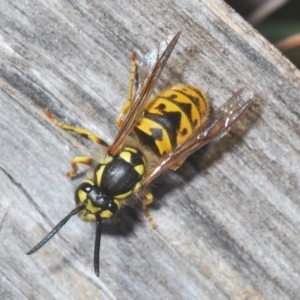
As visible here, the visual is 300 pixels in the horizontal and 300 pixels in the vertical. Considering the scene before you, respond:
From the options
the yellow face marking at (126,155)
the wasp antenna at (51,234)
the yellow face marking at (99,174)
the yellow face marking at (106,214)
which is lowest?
the wasp antenna at (51,234)

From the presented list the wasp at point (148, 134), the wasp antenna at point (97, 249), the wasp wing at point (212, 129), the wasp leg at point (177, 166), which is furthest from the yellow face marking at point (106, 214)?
the wasp leg at point (177, 166)

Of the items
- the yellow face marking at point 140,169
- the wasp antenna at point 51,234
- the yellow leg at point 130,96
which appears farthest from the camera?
the yellow face marking at point 140,169

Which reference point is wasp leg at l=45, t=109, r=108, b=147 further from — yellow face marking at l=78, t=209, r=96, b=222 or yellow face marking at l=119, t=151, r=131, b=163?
yellow face marking at l=78, t=209, r=96, b=222

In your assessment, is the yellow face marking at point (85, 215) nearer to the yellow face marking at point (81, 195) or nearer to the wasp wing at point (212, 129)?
the yellow face marking at point (81, 195)

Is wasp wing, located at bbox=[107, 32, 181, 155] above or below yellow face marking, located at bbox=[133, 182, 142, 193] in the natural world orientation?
above

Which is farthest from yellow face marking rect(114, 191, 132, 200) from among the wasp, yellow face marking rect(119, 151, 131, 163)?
yellow face marking rect(119, 151, 131, 163)

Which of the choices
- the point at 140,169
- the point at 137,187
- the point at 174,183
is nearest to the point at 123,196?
the point at 137,187

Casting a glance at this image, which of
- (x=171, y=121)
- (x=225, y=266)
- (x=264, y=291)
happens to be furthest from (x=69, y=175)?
(x=264, y=291)

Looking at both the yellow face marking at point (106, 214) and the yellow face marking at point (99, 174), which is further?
the yellow face marking at point (99, 174)
